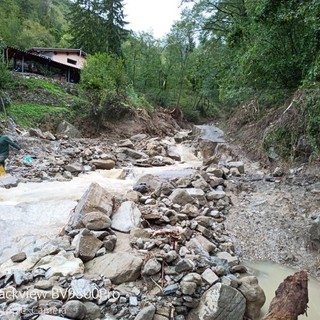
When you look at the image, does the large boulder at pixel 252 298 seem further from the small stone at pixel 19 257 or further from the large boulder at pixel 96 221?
the small stone at pixel 19 257

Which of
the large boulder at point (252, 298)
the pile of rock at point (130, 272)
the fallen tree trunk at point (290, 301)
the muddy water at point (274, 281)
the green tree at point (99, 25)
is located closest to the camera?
the fallen tree trunk at point (290, 301)

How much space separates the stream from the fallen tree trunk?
771 millimetres

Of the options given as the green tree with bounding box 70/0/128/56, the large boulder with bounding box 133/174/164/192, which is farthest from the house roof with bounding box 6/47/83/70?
the large boulder with bounding box 133/174/164/192

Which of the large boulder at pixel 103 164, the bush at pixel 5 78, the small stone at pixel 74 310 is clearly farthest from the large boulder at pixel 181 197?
the bush at pixel 5 78

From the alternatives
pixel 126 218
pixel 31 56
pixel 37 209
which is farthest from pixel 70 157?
pixel 31 56

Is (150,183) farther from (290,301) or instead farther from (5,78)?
(5,78)

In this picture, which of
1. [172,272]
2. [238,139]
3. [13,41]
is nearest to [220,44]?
[238,139]

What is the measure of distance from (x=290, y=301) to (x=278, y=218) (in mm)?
3135

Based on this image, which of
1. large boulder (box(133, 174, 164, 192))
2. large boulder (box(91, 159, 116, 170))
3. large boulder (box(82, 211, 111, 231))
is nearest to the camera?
large boulder (box(82, 211, 111, 231))

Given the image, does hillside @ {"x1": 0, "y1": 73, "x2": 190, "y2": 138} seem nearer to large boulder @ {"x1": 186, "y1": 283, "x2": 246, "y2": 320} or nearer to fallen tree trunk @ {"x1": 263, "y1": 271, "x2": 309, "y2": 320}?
large boulder @ {"x1": 186, "y1": 283, "x2": 246, "y2": 320}

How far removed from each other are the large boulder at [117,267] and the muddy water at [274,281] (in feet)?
5.37

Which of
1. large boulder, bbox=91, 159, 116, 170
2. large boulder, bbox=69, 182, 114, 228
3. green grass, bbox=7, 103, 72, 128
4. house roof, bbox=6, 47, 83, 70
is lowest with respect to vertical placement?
large boulder, bbox=91, 159, 116, 170

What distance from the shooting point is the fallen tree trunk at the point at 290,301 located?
113 inches

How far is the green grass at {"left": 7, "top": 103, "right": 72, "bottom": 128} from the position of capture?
14436 millimetres
